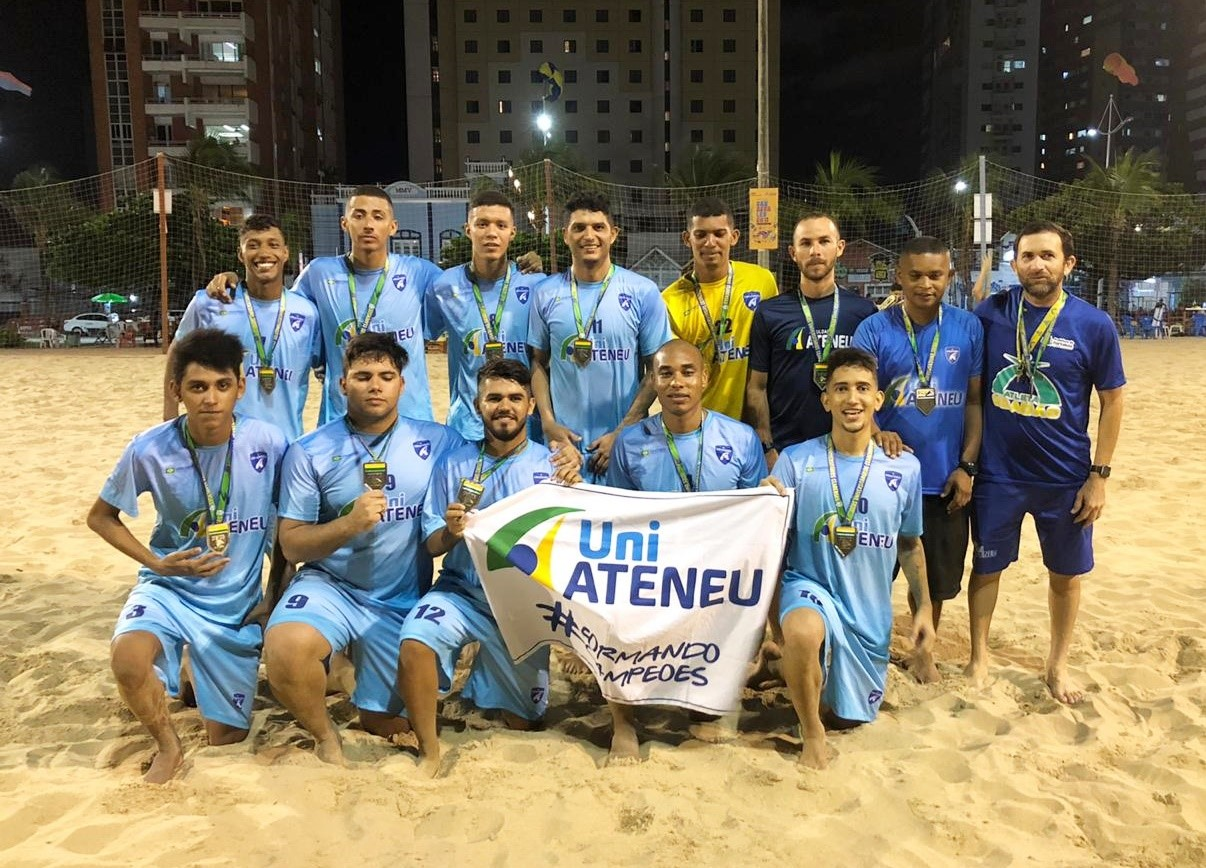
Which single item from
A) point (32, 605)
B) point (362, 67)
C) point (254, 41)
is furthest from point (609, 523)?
point (362, 67)

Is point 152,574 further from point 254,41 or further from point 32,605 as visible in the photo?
point 254,41

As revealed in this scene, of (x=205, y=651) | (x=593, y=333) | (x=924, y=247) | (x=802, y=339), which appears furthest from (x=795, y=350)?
(x=205, y=651)

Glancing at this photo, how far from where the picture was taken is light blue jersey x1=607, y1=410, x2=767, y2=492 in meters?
3.56

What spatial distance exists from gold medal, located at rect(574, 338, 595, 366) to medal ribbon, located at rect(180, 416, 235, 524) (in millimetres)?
1532

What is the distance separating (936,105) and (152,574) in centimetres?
12292

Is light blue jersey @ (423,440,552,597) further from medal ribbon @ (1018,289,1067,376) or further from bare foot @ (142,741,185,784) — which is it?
medal ribbon @ (1018,289,1067,376)

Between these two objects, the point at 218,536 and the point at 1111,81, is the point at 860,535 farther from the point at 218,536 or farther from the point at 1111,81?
the point at 1111,81

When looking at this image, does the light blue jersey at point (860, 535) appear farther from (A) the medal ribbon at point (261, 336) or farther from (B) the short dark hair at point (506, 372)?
(A) the medal ribbon at point (261, 336)

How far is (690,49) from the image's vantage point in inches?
2744

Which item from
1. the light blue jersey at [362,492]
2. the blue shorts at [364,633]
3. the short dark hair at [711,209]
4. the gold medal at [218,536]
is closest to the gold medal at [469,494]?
the light blue jersey at [362,492]

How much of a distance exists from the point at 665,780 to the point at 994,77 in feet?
371

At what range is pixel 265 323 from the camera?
421 cm

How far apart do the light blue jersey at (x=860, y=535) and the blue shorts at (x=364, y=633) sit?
1.58 meters

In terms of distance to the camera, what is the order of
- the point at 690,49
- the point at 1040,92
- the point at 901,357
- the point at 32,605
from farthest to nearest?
the point at 1040,92 < the point at 690,49 < the point at 32,605 < the point at 901,357
